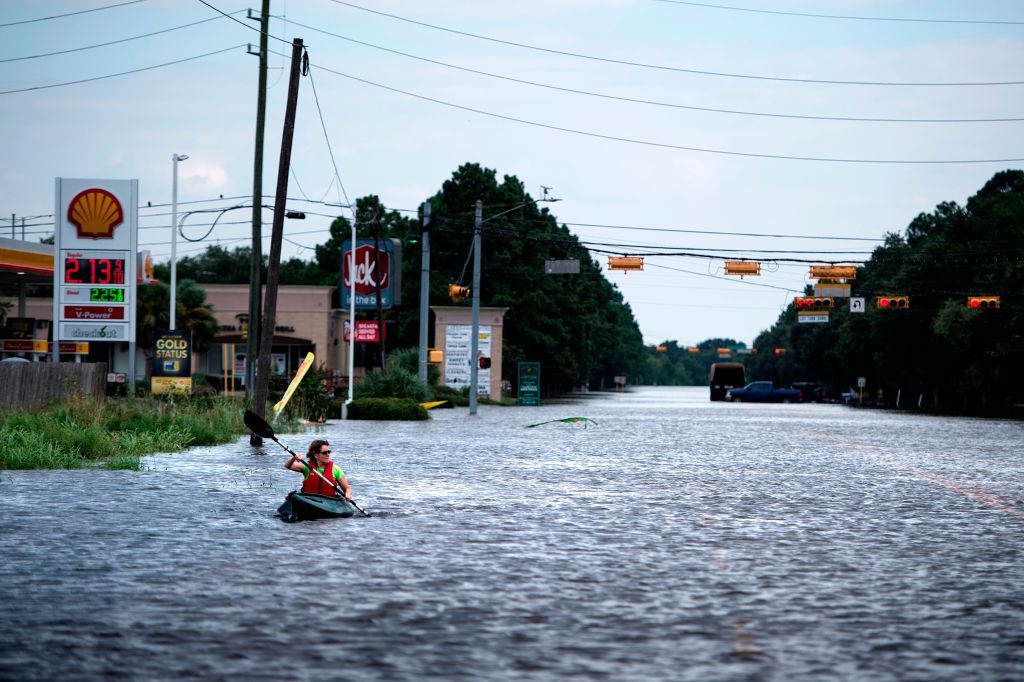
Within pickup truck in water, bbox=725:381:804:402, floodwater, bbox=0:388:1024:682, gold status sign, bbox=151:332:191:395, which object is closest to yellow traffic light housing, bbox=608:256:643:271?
gold status sign, bbox=151:332:191:395

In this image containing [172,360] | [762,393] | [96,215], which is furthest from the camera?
[762,393]

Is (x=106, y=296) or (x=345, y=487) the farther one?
(x=106, y=296)

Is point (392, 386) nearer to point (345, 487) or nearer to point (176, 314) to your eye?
point (176, 314)

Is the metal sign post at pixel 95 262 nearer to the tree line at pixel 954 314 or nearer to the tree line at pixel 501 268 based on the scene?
the tree line at pixel 954 314

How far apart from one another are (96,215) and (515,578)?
2985 cm

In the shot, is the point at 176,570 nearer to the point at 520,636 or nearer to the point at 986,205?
the point at 520,636

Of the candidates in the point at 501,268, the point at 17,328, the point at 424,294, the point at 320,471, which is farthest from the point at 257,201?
the point at 501,268

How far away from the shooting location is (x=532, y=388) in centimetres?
7019

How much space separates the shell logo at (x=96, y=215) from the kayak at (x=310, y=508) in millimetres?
24738

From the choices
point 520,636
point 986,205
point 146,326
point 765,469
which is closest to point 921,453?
point 765,469

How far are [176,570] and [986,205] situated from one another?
84283 millimetres

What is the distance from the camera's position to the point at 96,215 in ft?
122

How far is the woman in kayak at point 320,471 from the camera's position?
1423cm

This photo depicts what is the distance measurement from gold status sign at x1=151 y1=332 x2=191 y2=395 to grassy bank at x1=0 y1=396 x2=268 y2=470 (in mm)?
3026
